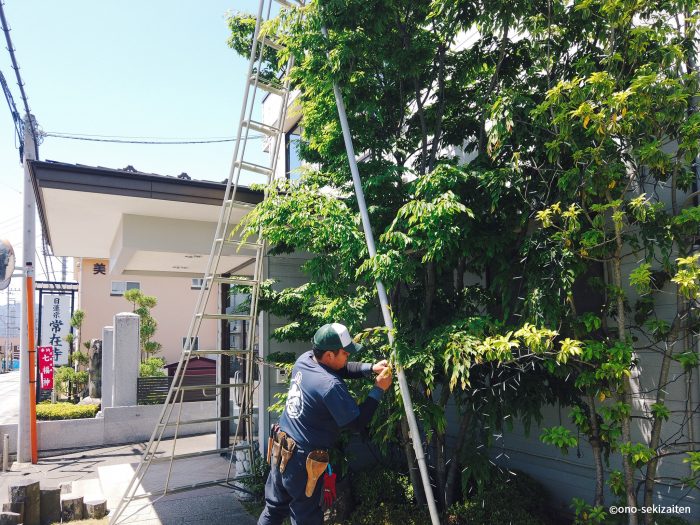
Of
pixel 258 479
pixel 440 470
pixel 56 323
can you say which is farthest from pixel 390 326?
pixel 56 323

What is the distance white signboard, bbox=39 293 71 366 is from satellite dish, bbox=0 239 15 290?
787cm

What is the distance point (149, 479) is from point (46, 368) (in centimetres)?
739

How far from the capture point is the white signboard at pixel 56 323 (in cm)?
1742

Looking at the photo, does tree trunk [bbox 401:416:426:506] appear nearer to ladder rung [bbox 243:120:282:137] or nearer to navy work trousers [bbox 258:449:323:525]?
navy work trousers [bbox 258:449:323:525]

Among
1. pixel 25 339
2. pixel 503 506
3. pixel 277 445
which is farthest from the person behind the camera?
pixel 25 339

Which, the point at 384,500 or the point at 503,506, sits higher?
the point at 503,506

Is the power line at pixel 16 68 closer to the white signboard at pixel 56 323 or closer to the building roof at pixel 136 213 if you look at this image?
the building roof at pixel 136 213

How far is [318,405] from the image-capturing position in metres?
3.83

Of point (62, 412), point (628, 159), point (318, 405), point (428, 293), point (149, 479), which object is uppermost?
point (628, 159)

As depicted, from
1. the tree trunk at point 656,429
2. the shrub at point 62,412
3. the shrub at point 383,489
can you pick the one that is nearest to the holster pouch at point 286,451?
the shrub at point 383,489

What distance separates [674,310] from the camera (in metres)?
4.39

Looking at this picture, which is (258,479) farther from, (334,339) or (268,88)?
(268,88)

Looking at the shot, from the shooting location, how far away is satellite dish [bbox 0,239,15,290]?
9.90 meters

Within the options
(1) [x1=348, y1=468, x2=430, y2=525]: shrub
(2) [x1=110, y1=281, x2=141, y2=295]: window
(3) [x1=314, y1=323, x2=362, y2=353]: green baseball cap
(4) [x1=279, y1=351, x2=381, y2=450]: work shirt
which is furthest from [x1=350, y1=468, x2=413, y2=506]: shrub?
(2) [x1=110, y1=281, x2=141, y2=295]: window
